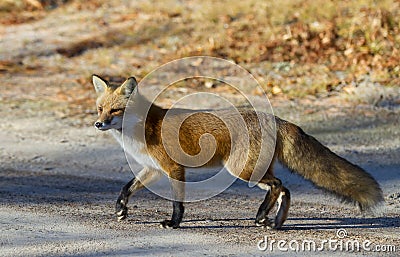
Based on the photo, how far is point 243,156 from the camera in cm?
679

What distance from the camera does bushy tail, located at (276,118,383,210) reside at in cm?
665

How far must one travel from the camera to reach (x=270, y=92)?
43.1 feet

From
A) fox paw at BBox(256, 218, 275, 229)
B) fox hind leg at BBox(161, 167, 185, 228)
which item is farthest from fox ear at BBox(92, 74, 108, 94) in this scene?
fox paw at BBox(256, 218, 275, 229)

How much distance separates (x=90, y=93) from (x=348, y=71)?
4611 millimetres

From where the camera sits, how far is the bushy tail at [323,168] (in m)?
6.65

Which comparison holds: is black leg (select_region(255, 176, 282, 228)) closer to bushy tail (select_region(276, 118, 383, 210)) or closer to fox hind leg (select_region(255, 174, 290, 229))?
fox hind leg (select_region(255, 174, 290, 229))
